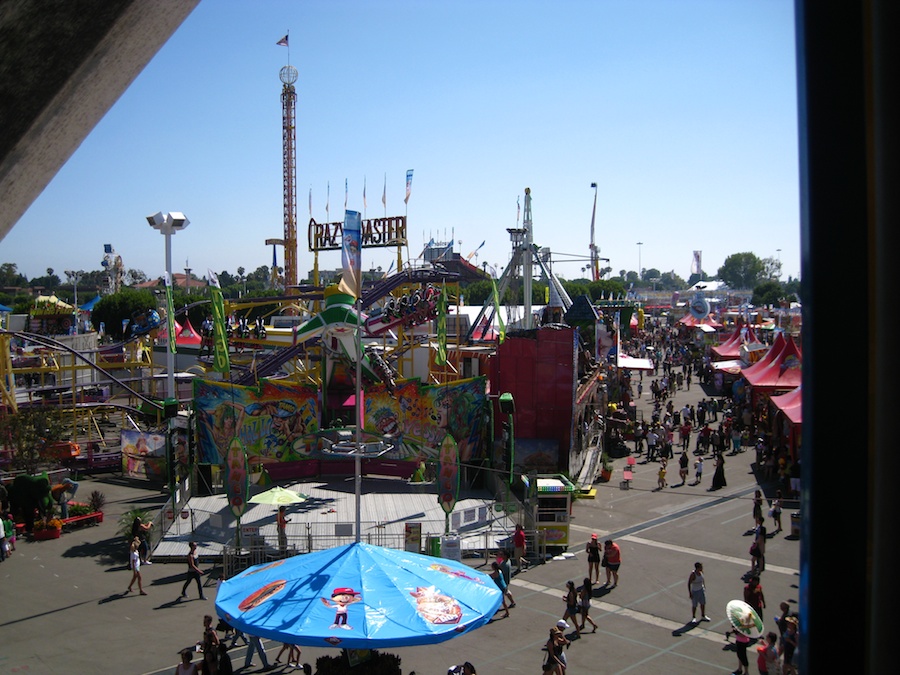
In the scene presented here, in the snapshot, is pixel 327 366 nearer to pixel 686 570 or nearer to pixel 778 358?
pixel 686 570

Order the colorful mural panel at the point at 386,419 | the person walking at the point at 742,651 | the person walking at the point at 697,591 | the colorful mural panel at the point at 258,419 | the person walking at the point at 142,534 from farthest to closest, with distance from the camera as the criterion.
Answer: the colorful mural panel at the point at 386,419 → the colorful mural panel at the point at 258,419 → the person walking at the point at 142,534 → the person walking at the point at 697,591 → the person walking at the point at 742,651

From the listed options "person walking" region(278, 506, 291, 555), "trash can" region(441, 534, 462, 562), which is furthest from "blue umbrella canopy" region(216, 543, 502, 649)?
"person walking" region(278, 506, 291, 555)

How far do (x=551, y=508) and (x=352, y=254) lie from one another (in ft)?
26.9

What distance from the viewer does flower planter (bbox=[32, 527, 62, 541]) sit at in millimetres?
19734

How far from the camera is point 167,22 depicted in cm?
195

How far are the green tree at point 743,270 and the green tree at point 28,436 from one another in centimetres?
18237

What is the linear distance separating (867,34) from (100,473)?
1208 inches

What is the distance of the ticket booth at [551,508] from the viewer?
1834 centimetres

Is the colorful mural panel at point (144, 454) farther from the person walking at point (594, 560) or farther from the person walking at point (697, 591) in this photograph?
the person walking at point (697, 591)

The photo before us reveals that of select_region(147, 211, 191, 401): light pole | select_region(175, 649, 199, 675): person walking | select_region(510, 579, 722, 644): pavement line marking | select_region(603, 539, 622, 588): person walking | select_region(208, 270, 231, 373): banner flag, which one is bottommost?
select_region(510, 579, 722, 644): pavement line marking

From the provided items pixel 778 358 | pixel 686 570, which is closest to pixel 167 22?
pixel 686 570

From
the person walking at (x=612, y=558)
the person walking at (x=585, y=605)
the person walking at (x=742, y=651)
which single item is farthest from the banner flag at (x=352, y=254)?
the person walking at (x=742, y=651)

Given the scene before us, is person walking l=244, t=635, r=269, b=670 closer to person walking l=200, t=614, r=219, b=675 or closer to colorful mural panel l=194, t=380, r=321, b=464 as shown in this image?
person walking l=200, t=614, r=219, b=675

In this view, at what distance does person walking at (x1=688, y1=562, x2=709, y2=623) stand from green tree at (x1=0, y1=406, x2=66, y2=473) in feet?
64.4
